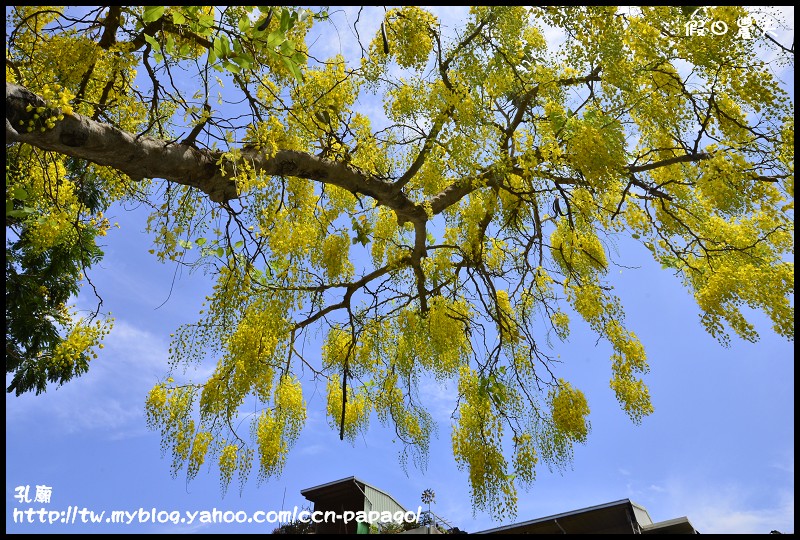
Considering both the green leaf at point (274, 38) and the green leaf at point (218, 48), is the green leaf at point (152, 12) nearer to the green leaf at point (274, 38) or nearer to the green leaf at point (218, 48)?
the green leaf at point (218, 48)

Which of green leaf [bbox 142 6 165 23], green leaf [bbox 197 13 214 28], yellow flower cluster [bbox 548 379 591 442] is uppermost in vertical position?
green leaf [bbox 197 13 214 28]

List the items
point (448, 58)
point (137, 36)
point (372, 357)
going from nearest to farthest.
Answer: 1. point (137, 36)
2. point (448, 58)
3. point (372, 357)

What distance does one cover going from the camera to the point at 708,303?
475 centimetres

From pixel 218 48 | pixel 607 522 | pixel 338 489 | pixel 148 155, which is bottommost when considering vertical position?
pixel 607 522

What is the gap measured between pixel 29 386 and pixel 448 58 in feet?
19.6

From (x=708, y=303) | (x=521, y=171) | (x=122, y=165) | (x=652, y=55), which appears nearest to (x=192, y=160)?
(x=122, y=165)

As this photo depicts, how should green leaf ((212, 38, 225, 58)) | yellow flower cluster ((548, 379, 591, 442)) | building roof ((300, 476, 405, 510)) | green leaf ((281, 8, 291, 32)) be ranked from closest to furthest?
1. green leaf ((281, 8, 291, 32))
2. green leaf ((212, 38, 225, 58))
3. yellow flower cluster ((548, 379, 591, 442))
4. building roof ((300, 476, 405, 510))

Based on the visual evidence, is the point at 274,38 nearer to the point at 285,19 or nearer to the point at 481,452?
the point at 285,19

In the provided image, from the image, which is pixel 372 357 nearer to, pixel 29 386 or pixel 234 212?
pixel 234 212

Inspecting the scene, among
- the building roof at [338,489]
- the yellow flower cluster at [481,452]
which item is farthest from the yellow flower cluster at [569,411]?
the building roof at [338,489]

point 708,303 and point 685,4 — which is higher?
point 685,4

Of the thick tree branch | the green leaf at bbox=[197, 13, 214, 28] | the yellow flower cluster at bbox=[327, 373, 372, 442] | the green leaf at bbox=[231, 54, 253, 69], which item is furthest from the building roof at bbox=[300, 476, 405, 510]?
the green leaf at bbox=[197, 13, 214, 28]

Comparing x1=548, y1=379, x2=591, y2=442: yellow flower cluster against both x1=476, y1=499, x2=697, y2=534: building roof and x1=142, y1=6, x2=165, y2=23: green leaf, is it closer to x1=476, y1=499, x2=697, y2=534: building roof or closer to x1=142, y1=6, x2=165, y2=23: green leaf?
x1=476, y1=499, x2=697, y2=534: building roof

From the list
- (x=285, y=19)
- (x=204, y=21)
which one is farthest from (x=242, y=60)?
(x=285, y=19)
